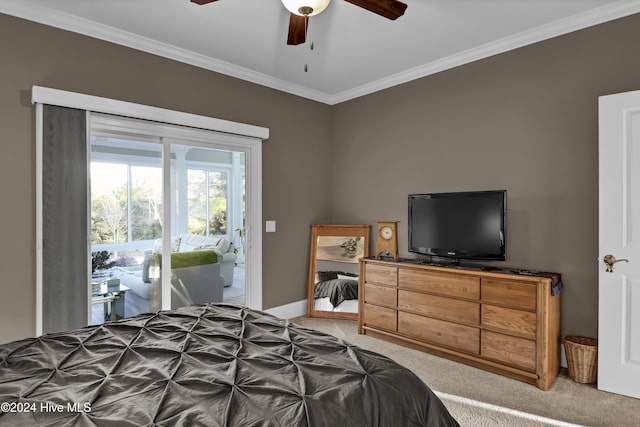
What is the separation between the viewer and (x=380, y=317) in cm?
369

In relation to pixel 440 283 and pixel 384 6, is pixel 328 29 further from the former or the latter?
pixel 440 283

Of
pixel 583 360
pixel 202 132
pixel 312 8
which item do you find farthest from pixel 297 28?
pixel 583 360

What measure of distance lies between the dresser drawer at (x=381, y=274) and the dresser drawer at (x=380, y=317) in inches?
10.5

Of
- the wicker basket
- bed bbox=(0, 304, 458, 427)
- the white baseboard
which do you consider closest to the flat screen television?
the wicker basket

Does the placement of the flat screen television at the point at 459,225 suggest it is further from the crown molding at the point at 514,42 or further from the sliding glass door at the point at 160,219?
the sliding glass door at the point at 160,219

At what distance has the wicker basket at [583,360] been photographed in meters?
2.67

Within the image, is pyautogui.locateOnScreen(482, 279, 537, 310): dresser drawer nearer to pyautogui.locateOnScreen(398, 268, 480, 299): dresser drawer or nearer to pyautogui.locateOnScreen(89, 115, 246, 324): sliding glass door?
pyautogui.locateOnScreen(398, 268, 480, 299): dresser drawer

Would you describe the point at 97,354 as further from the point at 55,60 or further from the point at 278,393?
the point at 55,60

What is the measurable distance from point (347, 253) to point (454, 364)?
173 centimetres

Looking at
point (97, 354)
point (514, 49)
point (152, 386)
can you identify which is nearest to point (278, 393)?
point (152, 386)

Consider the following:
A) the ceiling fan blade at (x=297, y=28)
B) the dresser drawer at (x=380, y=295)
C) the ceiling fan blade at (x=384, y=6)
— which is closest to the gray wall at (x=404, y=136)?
the dresser drawer at (x=380, y=295)

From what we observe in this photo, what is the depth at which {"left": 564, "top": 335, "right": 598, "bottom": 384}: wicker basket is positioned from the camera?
8.75 feet

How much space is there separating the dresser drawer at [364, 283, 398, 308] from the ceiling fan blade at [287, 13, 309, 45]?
7.91ft

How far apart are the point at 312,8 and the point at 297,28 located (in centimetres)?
32
